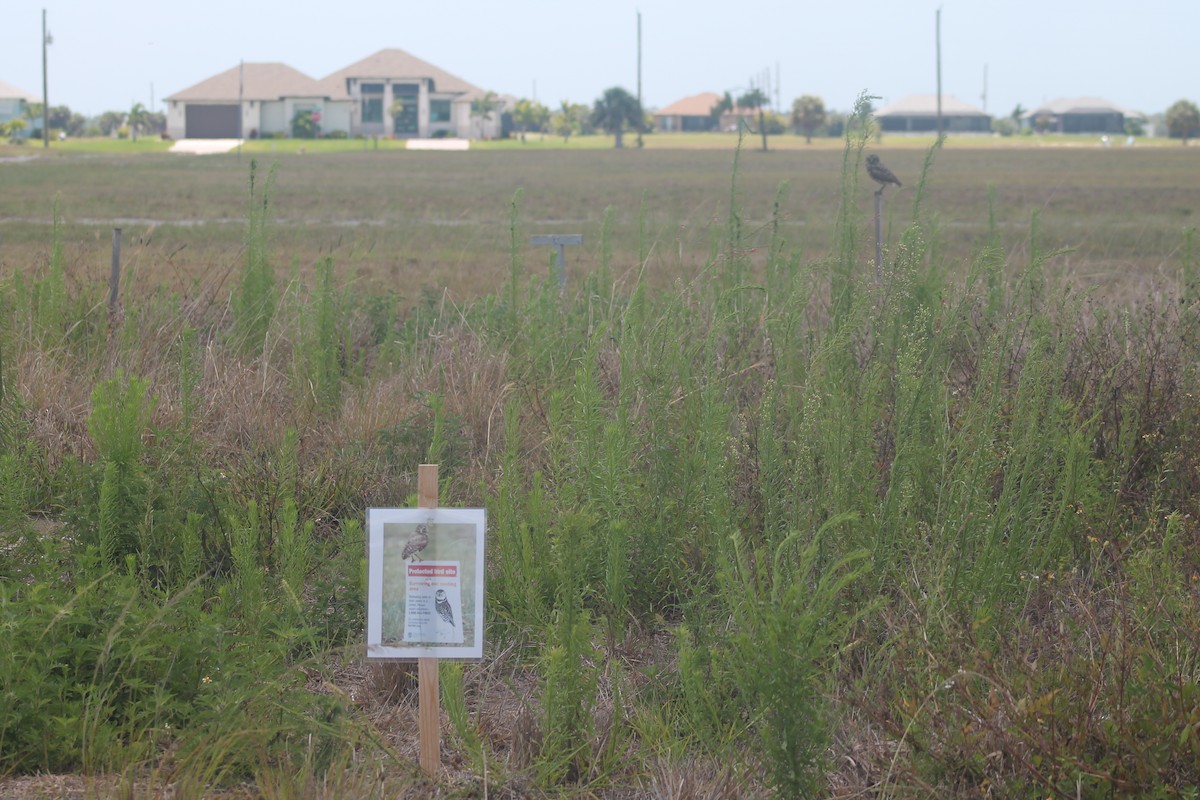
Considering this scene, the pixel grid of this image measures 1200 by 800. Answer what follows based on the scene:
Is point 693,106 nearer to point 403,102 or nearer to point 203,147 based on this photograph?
point 403,102

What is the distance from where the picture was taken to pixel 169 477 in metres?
5.07

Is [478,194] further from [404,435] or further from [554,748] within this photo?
[554,748]

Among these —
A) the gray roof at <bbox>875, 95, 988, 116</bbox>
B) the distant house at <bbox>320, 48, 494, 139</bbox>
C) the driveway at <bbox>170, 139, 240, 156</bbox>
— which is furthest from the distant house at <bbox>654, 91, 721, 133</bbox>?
the driveway at <bbox>170, 139, 240, 156</bbox>

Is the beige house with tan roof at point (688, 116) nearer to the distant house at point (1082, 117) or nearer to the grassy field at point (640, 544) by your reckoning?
the distant house at point (1082, 117)

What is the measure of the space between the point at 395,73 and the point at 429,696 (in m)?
111

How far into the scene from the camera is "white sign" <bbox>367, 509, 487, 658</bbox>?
334 cm

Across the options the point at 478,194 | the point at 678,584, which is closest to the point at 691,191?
the point at 478,194

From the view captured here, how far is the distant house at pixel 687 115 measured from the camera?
155 m

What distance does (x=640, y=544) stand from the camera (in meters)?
4.52

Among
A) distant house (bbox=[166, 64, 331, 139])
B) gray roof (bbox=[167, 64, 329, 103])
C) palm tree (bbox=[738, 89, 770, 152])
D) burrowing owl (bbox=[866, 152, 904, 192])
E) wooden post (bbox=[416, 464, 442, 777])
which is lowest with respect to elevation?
wooden post (bbox=[416, 464, 442, 777])

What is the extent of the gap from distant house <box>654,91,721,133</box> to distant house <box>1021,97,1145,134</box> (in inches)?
1480

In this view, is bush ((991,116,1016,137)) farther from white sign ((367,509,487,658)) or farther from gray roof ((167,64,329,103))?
white sign ((367,509,487,658))

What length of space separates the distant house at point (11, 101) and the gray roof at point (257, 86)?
29196mm

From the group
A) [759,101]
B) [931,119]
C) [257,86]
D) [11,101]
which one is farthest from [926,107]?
[759,101]
